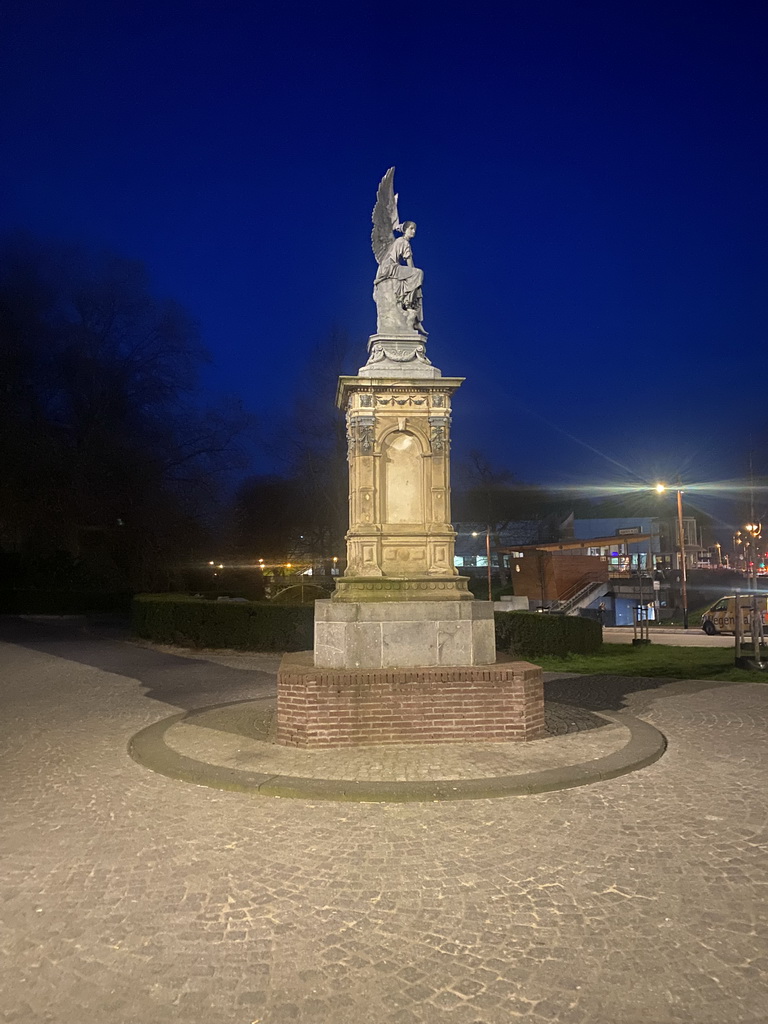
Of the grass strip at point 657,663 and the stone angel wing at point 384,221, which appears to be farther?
the grass strip at point 657,663

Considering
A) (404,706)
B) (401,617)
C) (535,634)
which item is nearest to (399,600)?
(401,617)

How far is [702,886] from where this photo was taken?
156 inches

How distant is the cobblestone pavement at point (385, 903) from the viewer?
2967 mm

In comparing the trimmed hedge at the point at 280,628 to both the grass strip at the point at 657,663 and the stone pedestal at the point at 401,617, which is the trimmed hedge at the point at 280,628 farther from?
the stone pedestal at the point at 401,617

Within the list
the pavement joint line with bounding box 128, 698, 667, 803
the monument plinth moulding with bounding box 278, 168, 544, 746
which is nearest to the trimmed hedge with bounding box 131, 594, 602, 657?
the monument plinth moulding with bounding box 278, 168, 544, 746

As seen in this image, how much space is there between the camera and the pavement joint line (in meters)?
5.59

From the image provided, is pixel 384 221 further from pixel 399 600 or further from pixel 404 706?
pixel 404 706

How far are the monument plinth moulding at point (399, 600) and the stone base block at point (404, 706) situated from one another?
0.01 m

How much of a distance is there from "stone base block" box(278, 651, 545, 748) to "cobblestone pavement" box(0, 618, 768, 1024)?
1.39 meters

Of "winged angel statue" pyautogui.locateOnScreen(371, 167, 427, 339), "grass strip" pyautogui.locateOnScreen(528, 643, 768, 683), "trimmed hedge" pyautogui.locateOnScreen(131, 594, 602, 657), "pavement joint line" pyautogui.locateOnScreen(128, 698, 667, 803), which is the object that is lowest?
"grass strip" pyautogui.locateOnScreen(528, 643, 768, 683)

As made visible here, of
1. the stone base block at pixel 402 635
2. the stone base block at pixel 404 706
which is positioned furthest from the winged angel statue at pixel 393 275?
the stone base block at pixel 404 706

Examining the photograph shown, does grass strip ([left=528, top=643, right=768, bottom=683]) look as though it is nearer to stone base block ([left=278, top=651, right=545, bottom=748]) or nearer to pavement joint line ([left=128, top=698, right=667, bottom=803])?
stone base block ([left=278, top=651, right=545, bottom=748])

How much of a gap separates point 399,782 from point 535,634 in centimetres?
1166

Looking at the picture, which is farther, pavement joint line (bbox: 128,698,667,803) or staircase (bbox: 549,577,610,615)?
staircase (bbox: 549,577,610,615)
